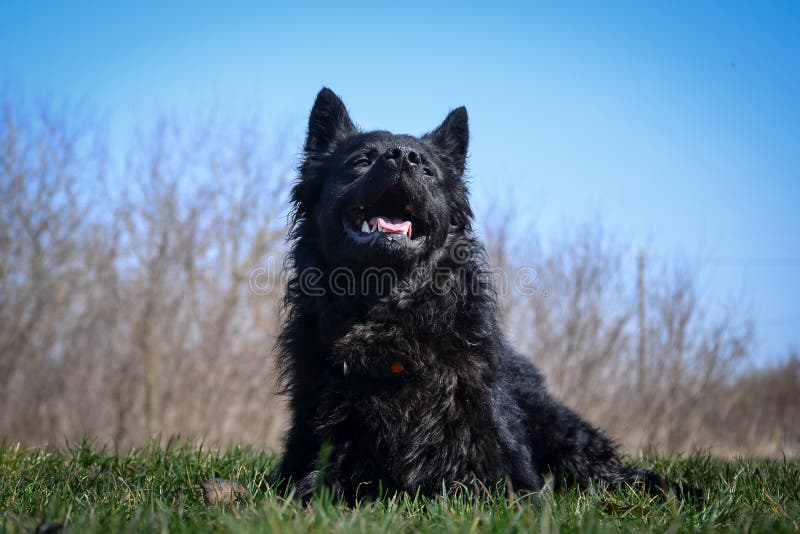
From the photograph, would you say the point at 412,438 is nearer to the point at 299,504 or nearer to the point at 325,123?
the point at 299,504

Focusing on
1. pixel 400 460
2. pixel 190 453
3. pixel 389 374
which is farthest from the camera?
pixel 190 453

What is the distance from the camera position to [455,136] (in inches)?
185

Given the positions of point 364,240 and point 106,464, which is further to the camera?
point 106,464

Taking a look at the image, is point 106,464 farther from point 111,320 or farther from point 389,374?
point 111,320

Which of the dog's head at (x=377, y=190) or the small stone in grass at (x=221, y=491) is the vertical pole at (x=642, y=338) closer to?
the dog's head at (x=377, y=190)

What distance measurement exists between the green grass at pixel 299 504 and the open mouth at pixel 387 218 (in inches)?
62.3

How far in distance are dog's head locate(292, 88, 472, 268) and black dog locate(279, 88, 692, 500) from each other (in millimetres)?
11

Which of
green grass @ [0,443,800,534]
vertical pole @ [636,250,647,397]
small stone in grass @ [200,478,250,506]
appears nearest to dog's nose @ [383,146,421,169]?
green grass @ [0,443,800,534]

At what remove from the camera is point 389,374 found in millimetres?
3582

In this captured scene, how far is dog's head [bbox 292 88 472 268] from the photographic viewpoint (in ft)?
12.4

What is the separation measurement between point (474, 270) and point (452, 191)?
64cm

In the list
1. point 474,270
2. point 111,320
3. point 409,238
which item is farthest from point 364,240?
point 111,320

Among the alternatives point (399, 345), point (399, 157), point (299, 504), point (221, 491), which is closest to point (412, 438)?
point (399, 345)

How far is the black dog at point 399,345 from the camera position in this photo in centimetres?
337
